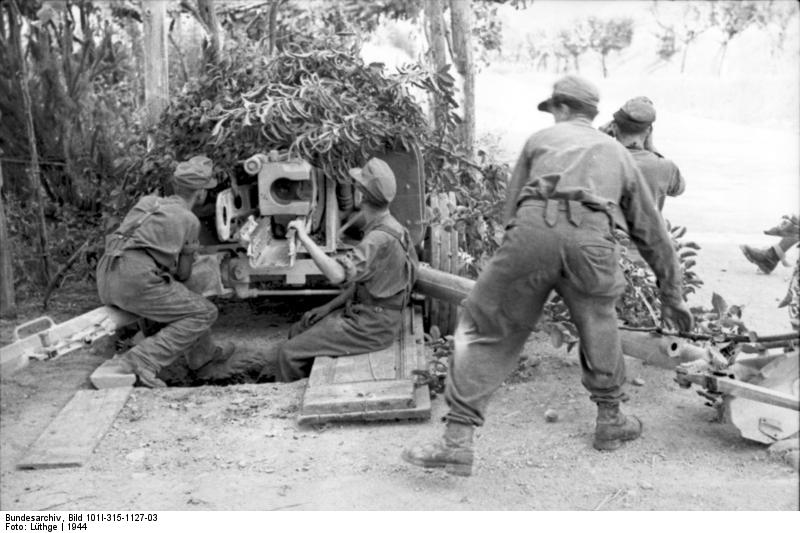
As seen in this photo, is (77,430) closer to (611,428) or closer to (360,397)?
(360,397)

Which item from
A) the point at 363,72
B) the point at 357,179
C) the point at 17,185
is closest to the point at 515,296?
the point at 357,179

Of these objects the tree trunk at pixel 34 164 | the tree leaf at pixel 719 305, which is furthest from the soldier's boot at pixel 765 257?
the tree trunk at pixel 34 164

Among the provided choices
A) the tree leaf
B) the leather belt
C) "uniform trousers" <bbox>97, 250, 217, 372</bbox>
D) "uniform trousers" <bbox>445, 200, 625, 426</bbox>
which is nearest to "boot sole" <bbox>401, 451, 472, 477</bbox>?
"uniform trousers" <bbox>445, 200, 625, 426</bbox>

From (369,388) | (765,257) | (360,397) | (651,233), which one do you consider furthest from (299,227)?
(765,257)

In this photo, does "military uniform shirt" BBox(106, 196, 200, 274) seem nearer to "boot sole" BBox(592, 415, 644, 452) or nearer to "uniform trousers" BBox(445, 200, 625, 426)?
"uniform trousers" BBox(445, 200, 625, 426)

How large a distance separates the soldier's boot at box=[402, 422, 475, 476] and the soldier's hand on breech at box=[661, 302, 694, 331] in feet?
3.86

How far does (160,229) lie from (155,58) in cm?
261

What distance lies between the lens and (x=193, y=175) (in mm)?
7074

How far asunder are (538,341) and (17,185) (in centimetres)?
606

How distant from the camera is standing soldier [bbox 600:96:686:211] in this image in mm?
6277

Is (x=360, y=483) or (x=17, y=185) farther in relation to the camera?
(x=17, y=185)

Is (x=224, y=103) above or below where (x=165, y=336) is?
above

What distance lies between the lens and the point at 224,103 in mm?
7812
